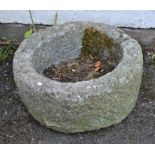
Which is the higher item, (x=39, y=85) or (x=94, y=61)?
(x=39, y=85)

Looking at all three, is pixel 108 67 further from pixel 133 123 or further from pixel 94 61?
pixel 133 123

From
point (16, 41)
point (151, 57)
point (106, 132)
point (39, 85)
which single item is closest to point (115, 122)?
point (106, 132)

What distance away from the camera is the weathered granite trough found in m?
2.30

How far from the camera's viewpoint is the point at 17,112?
270 centimetres

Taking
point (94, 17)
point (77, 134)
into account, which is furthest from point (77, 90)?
point (94, 17)

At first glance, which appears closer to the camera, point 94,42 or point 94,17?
point 94,42

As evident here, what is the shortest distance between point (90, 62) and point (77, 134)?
46 centimetres

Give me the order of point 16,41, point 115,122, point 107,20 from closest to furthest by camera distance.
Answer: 1. point 115,122
2. point 107,20
3. point 16,41

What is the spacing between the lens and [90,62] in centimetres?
277

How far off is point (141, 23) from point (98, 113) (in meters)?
0.84

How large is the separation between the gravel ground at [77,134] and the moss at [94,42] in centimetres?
35

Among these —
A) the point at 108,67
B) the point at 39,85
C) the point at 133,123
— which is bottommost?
the point at 133,123

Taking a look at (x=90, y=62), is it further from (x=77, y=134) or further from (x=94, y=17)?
(x=77, y=134)

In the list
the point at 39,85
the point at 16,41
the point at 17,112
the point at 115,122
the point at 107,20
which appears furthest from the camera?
the point at 16,41
